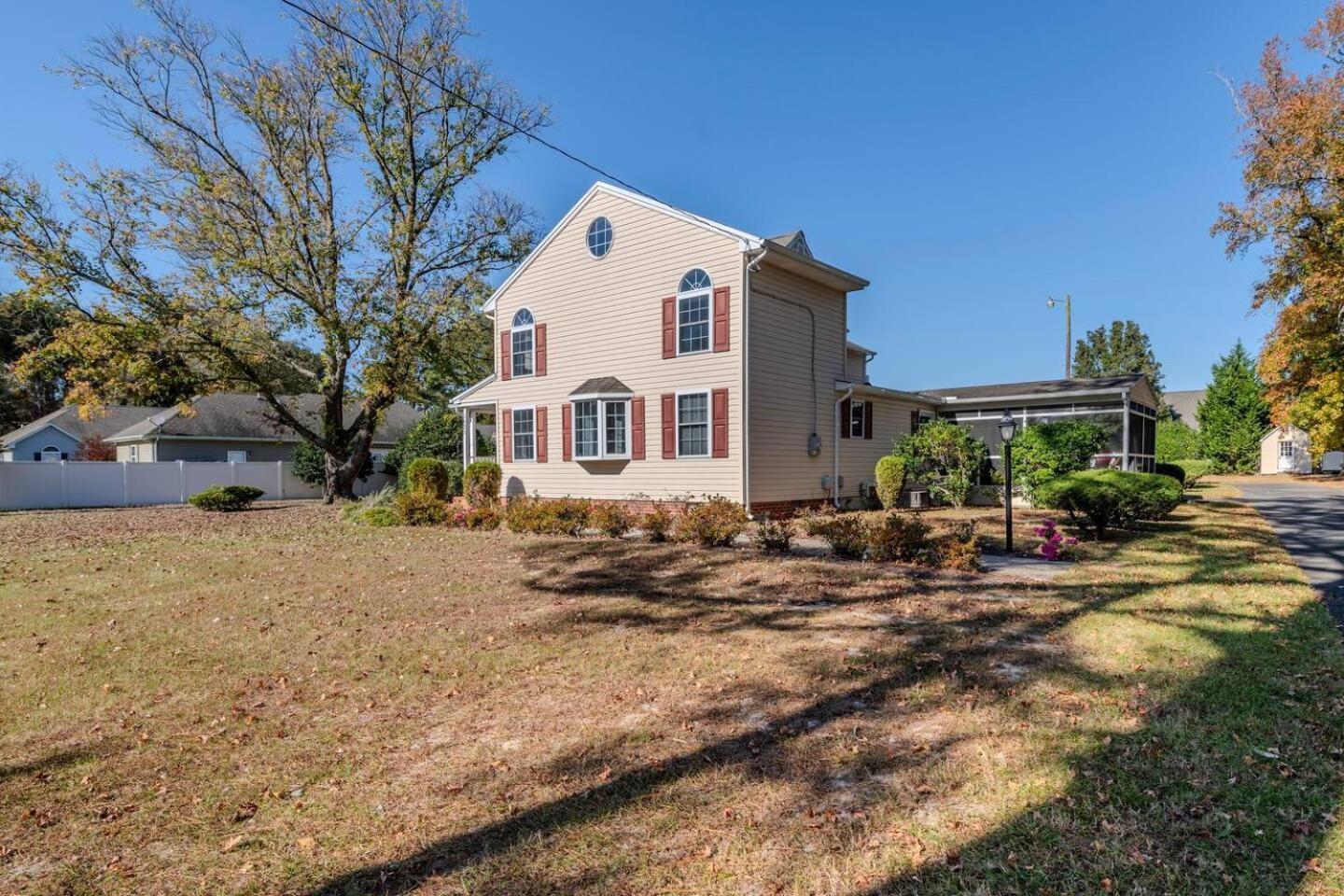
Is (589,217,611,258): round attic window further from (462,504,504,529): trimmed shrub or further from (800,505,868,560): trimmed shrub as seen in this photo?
(800,505,868,560): trimmed shrub

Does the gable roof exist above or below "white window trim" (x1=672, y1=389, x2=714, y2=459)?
above

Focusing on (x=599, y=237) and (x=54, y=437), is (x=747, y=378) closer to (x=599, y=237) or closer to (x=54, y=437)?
(x=599, y=237)

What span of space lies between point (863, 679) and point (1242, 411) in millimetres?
45674

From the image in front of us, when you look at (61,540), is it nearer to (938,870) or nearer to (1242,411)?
(938,870)

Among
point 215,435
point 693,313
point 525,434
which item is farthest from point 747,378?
point 215,435

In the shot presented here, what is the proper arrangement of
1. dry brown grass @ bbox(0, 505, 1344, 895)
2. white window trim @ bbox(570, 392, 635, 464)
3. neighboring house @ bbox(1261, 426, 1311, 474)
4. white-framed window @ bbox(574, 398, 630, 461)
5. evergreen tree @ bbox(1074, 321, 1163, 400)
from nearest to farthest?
dry brown grass @ bbox(0, 505, 1344, 895) → white window trim @ bbox(570, 392, 635, 464) → white-framed window @ bbox(574, 398, 630, 461) → neighboring house @ bbox(1261, 426, 1311, 474) → evergreen tree @ bbox(1074, 321, 1163, 400)

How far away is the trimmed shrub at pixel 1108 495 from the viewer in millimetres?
10328

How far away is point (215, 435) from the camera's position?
2736 cm

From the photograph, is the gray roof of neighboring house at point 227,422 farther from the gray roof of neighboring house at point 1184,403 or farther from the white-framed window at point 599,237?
the gray roof of neighboring house at point 1184,403

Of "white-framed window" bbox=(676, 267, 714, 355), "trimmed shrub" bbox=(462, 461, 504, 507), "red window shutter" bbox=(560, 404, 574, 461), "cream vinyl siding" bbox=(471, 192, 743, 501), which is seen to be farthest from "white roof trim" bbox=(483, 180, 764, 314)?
"trimmed shrub" bbox=(462, 461, 504, 507)

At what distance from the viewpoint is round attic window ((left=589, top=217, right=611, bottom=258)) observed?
1581cm

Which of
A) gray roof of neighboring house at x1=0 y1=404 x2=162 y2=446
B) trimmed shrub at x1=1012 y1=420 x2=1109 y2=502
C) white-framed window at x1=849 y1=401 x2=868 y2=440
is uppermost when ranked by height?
gray roof of neighboring house at x1=0 y1=404 x2=162 y2=446

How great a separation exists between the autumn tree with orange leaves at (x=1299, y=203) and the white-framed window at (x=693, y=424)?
1690 cm

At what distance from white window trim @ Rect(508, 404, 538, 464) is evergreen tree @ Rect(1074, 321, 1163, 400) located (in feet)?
167
